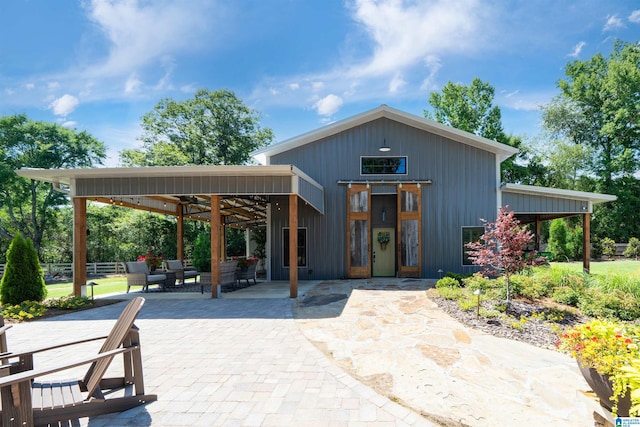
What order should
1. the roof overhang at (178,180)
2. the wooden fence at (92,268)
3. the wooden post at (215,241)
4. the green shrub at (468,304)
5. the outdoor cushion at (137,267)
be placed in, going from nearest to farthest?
the green shrub at (468,304) → the roof overhang at (178,180) → the wooden post at (215,241) → the outdoor cushion at (137,267) → the wooden fence at (92,268)

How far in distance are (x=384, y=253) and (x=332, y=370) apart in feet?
30.2

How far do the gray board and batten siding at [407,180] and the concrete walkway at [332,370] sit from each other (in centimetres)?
529

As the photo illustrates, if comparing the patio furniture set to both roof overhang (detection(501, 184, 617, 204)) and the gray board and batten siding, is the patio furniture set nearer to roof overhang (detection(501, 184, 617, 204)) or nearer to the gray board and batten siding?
the gray board and batten siding

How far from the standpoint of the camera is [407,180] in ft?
40.1

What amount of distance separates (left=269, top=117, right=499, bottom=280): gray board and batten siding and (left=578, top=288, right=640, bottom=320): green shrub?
537cm

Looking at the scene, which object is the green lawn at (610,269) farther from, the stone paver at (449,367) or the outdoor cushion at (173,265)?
the outdoor cushion at (173,265)

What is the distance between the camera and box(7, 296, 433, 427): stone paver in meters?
2.86

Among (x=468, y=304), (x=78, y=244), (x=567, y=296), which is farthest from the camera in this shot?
(x=78, y=244)

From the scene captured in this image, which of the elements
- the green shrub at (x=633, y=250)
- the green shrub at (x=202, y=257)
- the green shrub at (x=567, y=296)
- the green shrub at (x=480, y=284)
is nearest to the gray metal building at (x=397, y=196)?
the green shrub at (x=202, y=257)

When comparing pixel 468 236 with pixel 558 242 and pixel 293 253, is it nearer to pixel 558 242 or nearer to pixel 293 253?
pixel 293 253

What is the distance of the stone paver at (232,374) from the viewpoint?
2863mm

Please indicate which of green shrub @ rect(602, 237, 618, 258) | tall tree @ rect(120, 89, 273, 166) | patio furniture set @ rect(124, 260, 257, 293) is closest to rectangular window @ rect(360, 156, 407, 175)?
patio furniture set @ rect(124, 260, 257, 293)

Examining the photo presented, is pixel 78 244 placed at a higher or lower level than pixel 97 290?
higher

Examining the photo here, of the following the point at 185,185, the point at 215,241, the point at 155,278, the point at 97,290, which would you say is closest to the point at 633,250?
the point at 215,241
